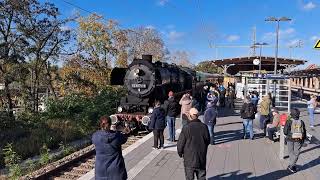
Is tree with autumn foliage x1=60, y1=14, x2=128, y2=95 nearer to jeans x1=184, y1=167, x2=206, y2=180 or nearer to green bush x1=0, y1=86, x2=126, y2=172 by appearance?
green bush x1=0, y1=86, x2=126, y2=172

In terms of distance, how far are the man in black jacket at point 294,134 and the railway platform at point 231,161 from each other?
0.44 m

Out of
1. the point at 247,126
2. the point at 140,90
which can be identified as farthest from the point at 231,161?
the point at 140,90

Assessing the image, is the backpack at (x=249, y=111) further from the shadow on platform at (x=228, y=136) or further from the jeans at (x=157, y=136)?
the jeans at (x=157, y=136)

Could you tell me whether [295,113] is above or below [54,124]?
above

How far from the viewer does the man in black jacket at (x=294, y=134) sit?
920cm

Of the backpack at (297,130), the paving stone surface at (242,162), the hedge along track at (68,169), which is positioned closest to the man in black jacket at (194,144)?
the paving stone surface at (242,162)

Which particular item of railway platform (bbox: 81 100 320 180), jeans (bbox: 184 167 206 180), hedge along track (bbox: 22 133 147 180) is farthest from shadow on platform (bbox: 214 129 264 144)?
jeans (bbox: 184 167 206 180)

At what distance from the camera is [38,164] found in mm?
11867

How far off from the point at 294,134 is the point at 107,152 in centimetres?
489

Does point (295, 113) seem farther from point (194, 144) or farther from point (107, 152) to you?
point (107, 152)

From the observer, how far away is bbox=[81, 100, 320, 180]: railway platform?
923 cm

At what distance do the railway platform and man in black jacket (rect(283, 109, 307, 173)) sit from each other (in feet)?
1.44

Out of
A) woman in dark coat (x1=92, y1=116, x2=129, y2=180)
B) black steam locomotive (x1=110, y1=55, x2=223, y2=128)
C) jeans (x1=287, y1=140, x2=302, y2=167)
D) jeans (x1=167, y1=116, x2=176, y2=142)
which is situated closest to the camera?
woman in dark coat (x1=92, y1=116, x2=129, y2=180)

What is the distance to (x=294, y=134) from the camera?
9188mm
